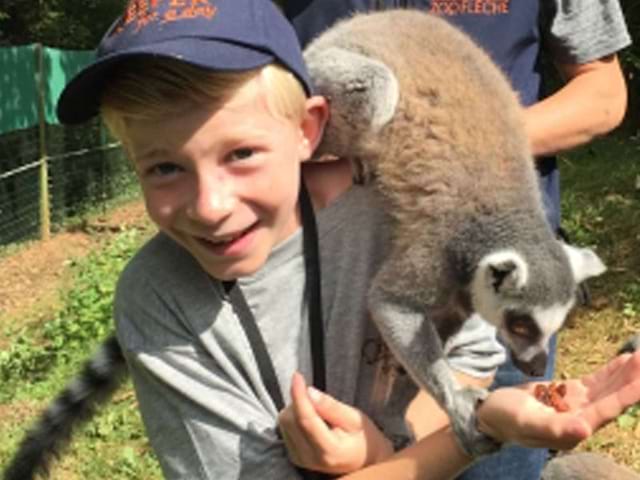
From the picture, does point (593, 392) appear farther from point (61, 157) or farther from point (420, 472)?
point (61, 157)

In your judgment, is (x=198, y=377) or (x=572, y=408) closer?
(x=572, y=408)

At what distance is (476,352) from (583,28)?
79 centimetres

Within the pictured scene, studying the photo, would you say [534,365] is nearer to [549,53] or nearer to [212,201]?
[549,53]

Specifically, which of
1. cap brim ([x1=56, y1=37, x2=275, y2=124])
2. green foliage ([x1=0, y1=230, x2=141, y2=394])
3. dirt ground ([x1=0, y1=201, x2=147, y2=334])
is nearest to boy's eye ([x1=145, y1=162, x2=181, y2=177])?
cap brim ([x1=56, y1=37, x2=275, y2=124])

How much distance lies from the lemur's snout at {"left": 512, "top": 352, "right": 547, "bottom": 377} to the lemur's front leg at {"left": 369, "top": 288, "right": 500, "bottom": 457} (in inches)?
10.3

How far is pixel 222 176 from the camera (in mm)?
1362

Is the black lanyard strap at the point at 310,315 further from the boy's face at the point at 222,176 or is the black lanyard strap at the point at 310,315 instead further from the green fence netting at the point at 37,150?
the green fence netting at the point at 37,150

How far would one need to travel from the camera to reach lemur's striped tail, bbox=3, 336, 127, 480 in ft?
6.84

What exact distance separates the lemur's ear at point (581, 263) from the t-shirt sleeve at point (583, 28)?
49 centimetres

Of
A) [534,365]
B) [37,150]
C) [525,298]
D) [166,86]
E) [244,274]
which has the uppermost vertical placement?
[166,86]

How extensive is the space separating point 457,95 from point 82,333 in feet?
11.8

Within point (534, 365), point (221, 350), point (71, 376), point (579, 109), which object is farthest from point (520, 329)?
point (71, 376)

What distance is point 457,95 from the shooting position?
2.10m

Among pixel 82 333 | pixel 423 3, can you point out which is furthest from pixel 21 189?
pixel 423 3
